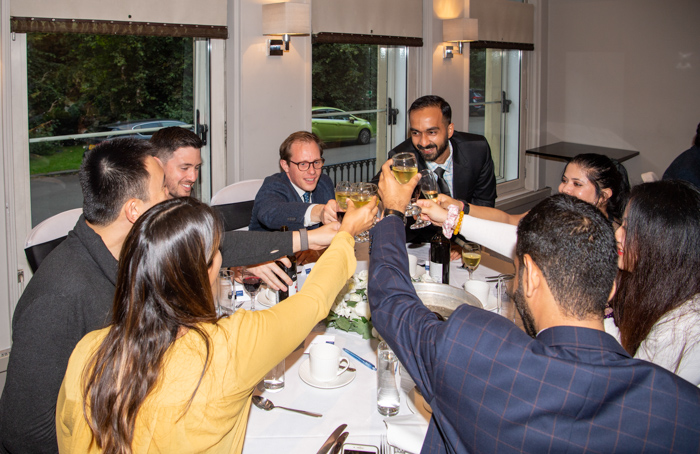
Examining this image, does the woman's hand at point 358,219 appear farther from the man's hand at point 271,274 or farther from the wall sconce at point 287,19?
the wall sconce at point 287,19

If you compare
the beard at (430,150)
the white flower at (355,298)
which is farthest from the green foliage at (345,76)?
the white flower at (355,298)

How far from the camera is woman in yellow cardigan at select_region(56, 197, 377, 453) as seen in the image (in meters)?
1.18

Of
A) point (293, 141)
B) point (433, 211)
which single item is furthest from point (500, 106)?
point (433, 211)

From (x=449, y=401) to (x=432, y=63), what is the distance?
476 centimetres

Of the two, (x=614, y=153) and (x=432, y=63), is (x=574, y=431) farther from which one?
(x=614, y=153)

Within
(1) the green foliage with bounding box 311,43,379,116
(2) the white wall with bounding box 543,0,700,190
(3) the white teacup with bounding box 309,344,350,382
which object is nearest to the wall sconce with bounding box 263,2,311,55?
(1) the green foliage with bounding box 311,43,379,116

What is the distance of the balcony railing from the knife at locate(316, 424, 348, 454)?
3740mm

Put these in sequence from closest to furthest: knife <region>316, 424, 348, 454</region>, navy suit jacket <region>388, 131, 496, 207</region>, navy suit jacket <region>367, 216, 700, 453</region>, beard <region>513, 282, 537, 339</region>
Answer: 1. navy suit jacket <region>367, 216, 700, 453</region>
2. beard <region>513, 282, 537, 339</region>
3. knife <region>316, 424, 348, 454</region>
4. navy suit jacket <region>388, 131, 496, 207</region>

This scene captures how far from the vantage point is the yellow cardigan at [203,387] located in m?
1.18

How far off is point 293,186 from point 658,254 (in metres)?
2.07

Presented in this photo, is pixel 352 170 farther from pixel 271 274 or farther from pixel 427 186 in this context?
pixel 271 274

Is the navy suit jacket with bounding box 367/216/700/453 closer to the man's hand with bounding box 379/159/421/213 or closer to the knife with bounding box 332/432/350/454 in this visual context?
the knife with bounding box 332/432/350/454

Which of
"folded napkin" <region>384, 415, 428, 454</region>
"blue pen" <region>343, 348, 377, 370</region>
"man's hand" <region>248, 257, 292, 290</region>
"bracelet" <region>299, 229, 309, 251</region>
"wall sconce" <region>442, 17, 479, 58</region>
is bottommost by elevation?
"folded napkin" <region>384, 415, 428, 454</region>

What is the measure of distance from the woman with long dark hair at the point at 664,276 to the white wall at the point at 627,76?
5.23 meters
